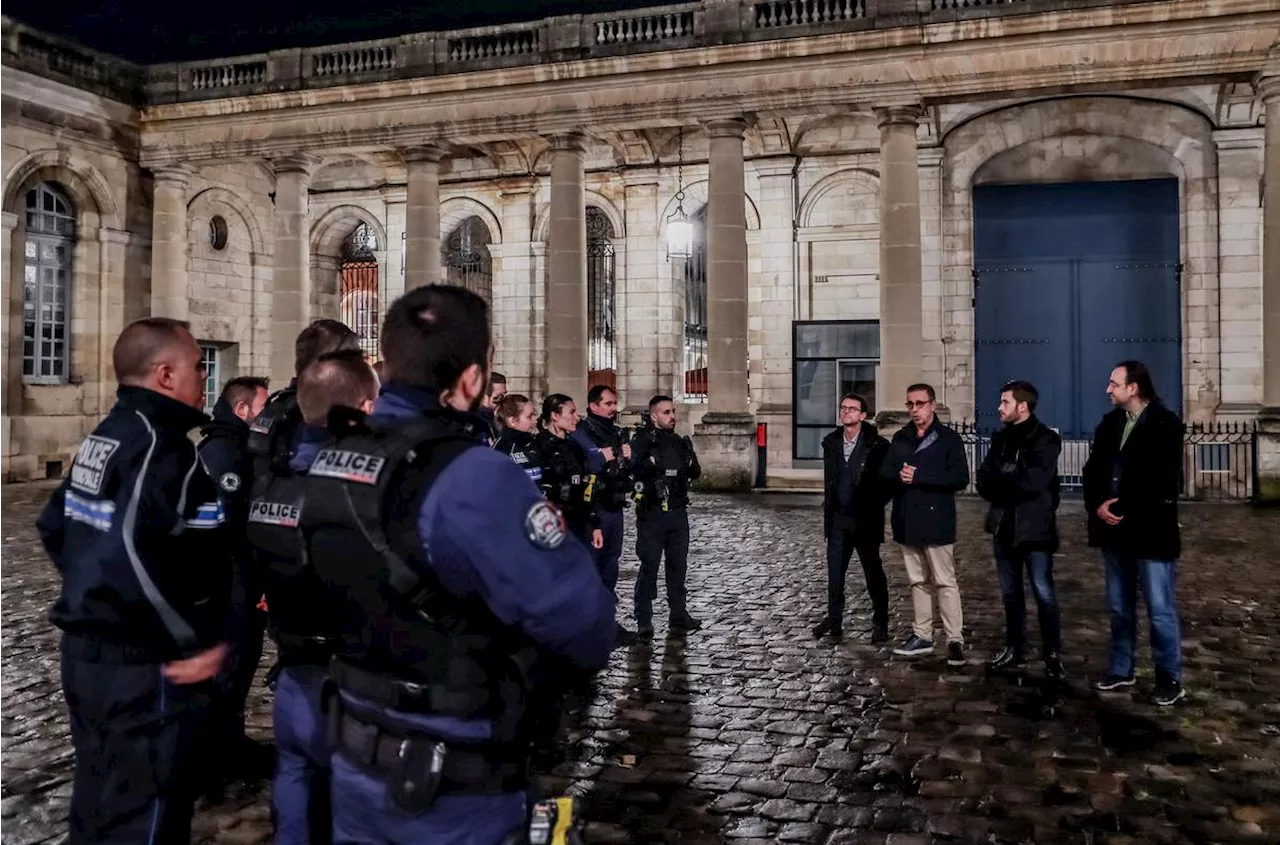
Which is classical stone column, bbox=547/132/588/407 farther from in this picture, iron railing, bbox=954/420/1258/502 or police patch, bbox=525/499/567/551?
police patch, bbox=525/499/567/551

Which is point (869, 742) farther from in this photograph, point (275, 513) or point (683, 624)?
point (275, 513)

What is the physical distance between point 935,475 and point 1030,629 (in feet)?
6.53

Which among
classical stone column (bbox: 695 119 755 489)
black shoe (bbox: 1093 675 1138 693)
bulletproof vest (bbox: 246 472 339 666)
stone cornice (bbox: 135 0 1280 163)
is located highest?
stone cornice (bbox: 135 0 1280 163)

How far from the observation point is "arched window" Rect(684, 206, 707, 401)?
24.0 metres

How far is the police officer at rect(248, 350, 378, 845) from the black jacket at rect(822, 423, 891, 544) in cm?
527

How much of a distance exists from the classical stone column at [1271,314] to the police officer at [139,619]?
693 inches

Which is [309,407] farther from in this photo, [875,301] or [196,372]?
[875,301]

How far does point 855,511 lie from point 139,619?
5.74 metres

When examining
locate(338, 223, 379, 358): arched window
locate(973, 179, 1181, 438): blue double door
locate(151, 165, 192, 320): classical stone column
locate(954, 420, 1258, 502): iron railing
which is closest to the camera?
locate(954, 420, 1258, 502): iron railing

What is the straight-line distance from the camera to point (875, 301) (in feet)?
71.9

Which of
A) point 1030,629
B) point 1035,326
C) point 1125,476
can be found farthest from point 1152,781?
point 1035,326

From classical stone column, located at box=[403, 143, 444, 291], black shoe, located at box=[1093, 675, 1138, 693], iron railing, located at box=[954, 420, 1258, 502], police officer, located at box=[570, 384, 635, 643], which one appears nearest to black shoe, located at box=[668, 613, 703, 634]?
police officer, located at box=[570, 384, 635, 643]

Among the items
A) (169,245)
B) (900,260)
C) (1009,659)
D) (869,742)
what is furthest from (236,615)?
(169,245)

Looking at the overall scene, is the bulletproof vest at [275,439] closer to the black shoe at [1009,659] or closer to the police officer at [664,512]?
the police officer at [664,512]
